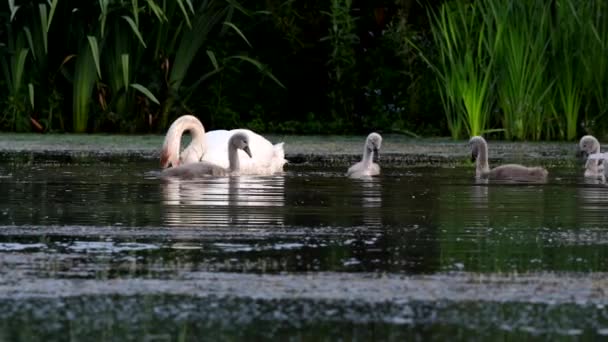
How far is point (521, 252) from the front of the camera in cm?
727

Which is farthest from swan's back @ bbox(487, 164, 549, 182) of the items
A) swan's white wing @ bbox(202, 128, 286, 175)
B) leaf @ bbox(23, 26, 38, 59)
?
leaf @ bbox(23, 26, 38, 59)

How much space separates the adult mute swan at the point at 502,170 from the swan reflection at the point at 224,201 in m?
1.54

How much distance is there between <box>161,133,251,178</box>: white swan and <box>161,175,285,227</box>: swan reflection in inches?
5.1

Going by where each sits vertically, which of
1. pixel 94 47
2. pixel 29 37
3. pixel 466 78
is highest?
pixel 29 37

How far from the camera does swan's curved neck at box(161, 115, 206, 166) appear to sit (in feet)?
43.9

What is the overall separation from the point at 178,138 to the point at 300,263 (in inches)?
275

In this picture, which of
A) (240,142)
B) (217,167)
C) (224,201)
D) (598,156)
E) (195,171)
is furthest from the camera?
(240,142)

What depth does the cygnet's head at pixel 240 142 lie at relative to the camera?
44.3 feet

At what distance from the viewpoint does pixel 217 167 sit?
13133mm

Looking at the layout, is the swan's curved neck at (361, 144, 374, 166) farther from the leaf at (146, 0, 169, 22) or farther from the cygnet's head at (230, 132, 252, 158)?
the leaf at (146, 0, 169, 22)

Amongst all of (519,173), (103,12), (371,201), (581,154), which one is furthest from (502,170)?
(103,12)

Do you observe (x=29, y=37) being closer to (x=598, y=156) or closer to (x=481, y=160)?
(x=481, y=160)

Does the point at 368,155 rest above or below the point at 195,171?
above

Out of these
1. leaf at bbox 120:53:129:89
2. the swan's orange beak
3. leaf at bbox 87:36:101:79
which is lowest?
the swan's orange beak
